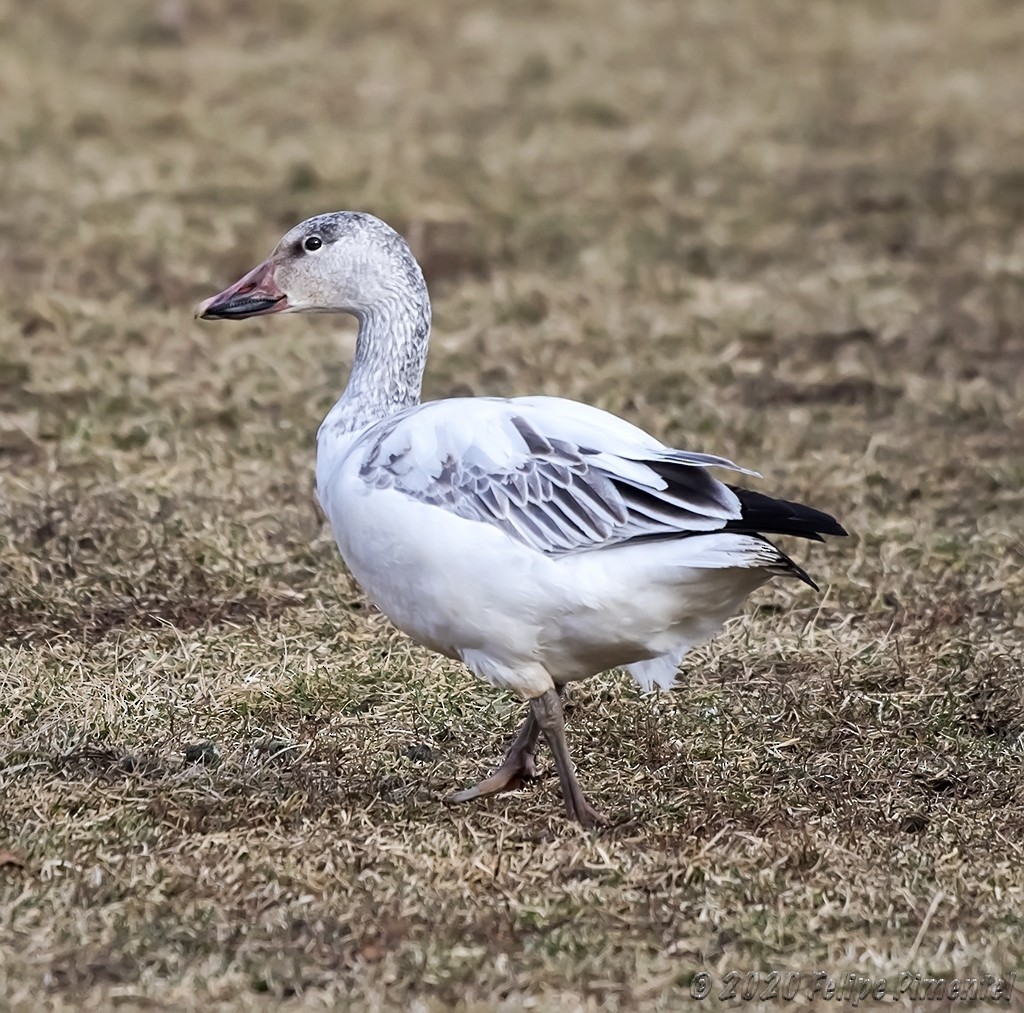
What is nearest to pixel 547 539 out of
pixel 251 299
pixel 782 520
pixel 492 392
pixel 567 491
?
pixel 567 491

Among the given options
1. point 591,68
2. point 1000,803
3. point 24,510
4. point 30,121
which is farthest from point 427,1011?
point 591,68

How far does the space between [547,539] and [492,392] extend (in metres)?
3.41

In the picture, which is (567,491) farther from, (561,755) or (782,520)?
(561,755)

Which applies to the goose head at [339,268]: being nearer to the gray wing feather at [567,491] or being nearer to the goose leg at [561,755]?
the gray wing feather at [567,491]

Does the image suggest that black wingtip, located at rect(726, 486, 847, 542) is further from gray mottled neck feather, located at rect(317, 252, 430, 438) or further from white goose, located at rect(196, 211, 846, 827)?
gray mottled neck feather, located at rect(317, 252, 430, 438)

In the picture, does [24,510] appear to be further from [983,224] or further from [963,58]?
[963,58]

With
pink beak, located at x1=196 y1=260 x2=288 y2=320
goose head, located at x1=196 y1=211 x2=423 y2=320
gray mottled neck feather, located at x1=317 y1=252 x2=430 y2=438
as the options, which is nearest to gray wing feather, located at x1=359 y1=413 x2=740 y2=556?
gray mottled neck feather, located at x1=317 y1=252 x2=430 y2=438

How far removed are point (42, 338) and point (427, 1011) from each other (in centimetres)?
493

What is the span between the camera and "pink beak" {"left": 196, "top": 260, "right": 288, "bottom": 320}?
4527 mm

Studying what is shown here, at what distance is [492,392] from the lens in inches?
281

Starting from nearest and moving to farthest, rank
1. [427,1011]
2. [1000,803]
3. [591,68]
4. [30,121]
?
[427,1011] < [1000,803] < [30,121] < [591,68]

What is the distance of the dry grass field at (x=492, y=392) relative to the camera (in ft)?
11.6

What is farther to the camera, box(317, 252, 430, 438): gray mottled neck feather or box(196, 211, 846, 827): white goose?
box(317, 252, 430, 438): gray mottled neck feather

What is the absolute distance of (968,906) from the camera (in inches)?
142
